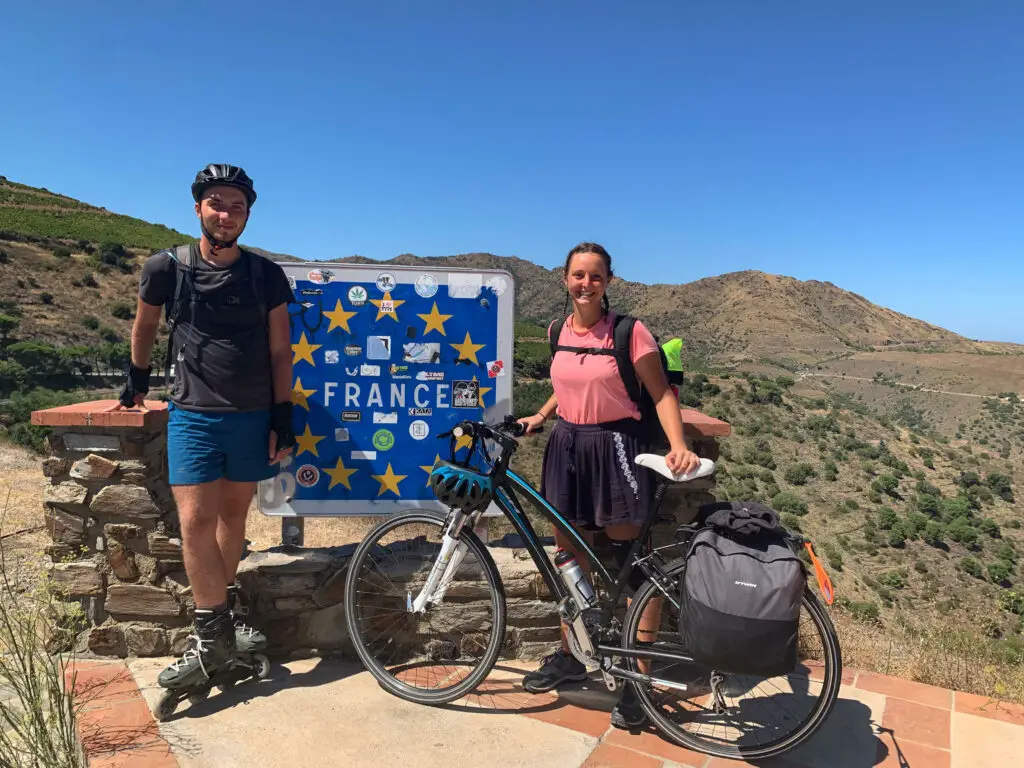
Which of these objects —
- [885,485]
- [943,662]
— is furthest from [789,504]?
[943,662]

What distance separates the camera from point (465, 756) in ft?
7.49

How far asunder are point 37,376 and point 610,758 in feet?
133

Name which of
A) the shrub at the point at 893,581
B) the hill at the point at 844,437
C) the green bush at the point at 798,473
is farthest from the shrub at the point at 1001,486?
the shrub at the point at 893,581

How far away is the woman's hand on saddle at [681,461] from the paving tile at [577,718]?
1068mm

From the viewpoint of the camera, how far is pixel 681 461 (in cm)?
234

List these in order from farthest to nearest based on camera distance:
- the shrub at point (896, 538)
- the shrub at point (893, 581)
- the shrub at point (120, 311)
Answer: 1. the shrub at point (120, 311)
2. the shrub at point (896, 538)
3. the shrub at point (893, 581)

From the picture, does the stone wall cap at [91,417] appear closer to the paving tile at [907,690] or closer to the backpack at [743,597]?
the backpack at [743,597]

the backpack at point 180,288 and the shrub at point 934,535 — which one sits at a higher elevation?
the backpack at point 180,288

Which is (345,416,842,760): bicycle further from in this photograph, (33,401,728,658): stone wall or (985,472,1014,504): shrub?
(985,472,1014,504): shrub

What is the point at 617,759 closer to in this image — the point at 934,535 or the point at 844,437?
the point at 934,535

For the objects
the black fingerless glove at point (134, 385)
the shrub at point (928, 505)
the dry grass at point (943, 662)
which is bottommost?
the shrub at point (928, 505)

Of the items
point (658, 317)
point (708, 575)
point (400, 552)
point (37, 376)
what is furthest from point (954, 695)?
Result: point (658, 317)

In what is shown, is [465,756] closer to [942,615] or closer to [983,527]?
[942,615]

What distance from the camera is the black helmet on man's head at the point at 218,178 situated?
248 centimetres
